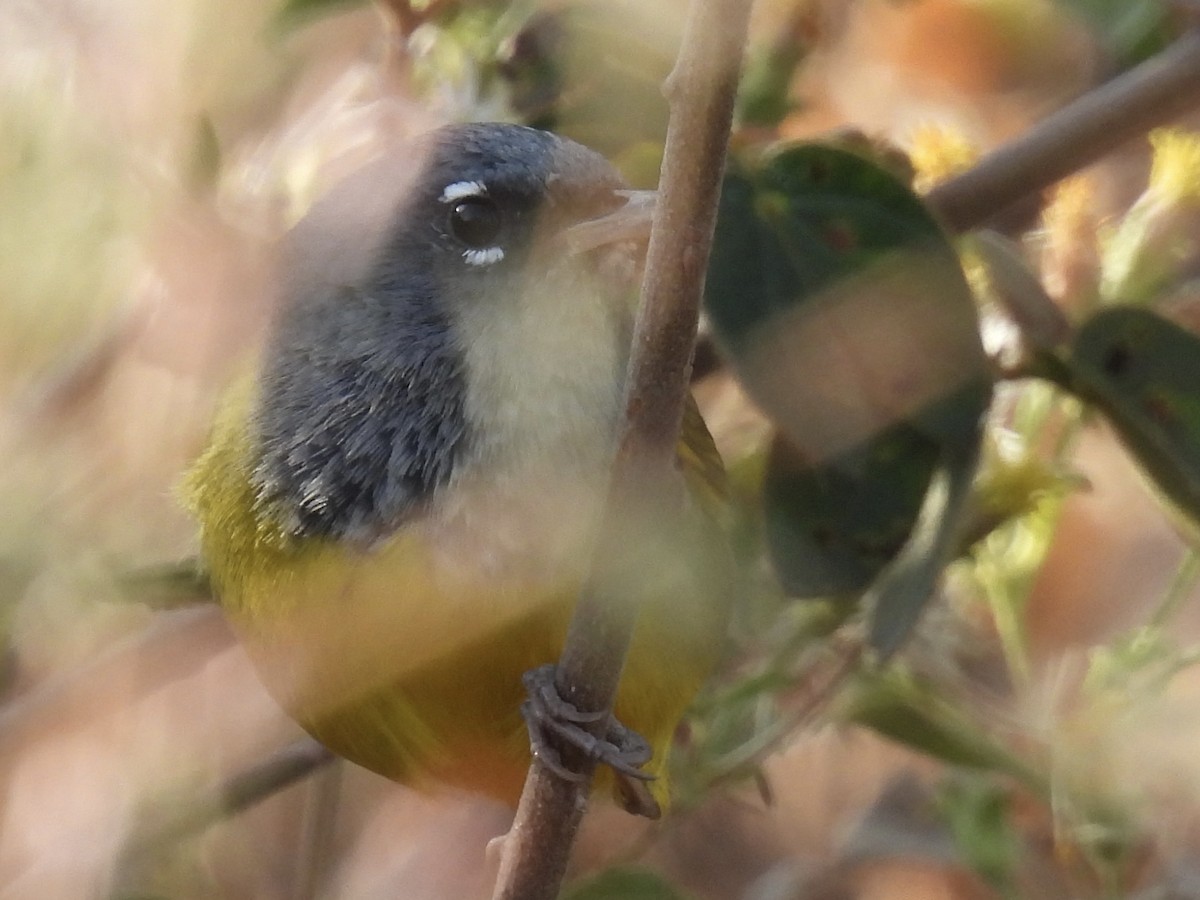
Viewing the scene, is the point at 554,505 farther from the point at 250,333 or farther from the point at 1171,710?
the point at 1171,710

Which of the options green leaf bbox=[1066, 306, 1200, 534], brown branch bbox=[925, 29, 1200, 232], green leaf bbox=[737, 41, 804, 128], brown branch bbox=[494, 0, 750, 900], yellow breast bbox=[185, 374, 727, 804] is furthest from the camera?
green leaf bbox=[737, 41, 804, 128]

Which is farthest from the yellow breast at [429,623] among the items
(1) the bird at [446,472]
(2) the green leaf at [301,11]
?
(2) the green leaf at [301,11]

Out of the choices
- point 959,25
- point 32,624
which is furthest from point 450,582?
point 959,25

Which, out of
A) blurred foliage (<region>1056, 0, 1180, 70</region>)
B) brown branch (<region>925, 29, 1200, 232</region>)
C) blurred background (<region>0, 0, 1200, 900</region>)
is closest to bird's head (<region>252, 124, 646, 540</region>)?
blurred background (<region>0, 0, 1200, 900</region>)

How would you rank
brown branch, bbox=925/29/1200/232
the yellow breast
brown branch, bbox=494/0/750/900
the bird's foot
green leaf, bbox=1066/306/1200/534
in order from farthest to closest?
brown branch, bbox=925/29/1200/232
green leaf, bbox=1066/306/1200/534
the yellow breast
the bird's foot
brown branch, bbox=494/0/750/900

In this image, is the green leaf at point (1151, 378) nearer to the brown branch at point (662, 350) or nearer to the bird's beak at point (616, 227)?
the bird's beak at point (616, 227)

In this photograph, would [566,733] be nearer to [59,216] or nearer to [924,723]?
[924,723]

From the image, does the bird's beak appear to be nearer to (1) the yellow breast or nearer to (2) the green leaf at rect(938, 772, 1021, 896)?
(1) the yellow breast
